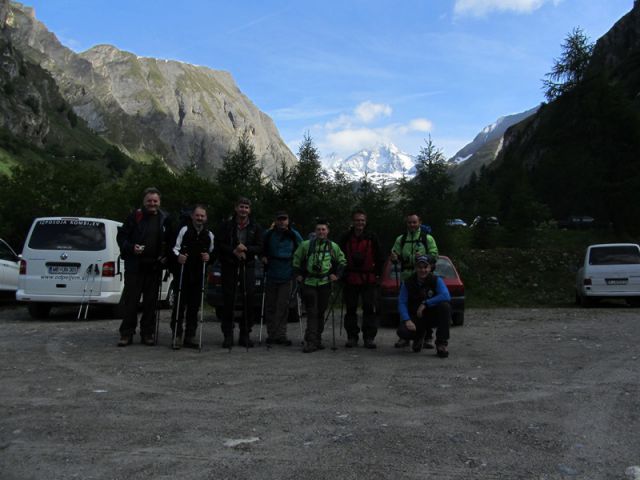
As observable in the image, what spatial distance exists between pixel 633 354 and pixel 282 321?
4.99 meters

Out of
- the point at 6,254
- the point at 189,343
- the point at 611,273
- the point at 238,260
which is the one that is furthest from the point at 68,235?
the point at 611,273

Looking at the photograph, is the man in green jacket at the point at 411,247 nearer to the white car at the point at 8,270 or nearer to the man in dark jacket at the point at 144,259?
the man in dark jacket at the point at 144,259

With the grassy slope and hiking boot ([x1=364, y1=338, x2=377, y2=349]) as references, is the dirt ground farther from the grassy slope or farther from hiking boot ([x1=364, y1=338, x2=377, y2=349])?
the grassy slope

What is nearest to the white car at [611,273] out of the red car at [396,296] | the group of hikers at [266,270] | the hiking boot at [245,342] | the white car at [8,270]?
the red car at [396,296]

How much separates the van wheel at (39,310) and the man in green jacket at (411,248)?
7734 millimetres

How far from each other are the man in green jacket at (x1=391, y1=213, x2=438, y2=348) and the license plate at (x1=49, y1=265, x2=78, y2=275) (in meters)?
6.53

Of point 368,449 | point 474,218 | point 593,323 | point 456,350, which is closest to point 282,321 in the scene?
point 456,350

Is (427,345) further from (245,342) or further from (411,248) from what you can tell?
(245,342)

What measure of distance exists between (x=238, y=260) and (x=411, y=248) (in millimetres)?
2629

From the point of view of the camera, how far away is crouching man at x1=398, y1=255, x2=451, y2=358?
8773mm

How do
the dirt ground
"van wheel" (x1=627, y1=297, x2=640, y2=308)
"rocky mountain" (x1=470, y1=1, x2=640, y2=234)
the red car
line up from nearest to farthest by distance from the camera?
the dirt ground, the red car, "van wheel" (x1=627, y1=297, x2=640, y2=308), "rocky mountain" (x1=470, y1=1, x2=640, y2=234)

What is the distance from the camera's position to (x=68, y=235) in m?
12.7

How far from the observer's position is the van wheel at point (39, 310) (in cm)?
1327

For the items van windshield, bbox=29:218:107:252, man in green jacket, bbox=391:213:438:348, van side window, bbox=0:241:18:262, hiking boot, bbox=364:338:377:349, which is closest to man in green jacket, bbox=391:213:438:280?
man in green jacket, bbox=391:213:438:348
